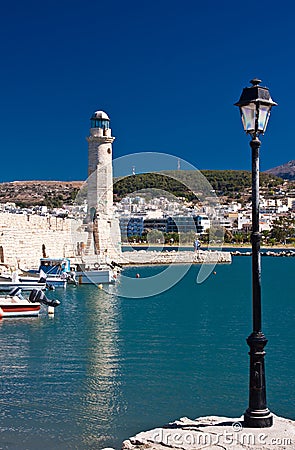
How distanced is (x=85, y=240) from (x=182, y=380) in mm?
19511

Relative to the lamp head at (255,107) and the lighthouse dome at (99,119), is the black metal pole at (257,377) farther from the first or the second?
the lighthouse dome at (99,119)

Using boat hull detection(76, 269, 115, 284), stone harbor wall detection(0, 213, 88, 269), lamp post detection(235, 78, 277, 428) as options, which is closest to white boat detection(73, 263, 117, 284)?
boat hull detection(76, 269, 115, 284)

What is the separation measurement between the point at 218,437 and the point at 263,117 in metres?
2.13

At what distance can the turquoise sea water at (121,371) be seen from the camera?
603 centimetres

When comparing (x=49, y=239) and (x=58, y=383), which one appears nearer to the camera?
(x=58, y=383)

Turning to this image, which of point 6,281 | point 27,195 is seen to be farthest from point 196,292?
point 27,195

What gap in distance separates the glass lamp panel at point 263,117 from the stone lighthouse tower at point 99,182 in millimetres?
22918

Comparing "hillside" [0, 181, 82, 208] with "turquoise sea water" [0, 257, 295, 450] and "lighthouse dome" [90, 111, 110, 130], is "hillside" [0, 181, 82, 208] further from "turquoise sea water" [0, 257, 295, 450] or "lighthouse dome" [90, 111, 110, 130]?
"turquoise sea water" [0, 257, 295, 450]

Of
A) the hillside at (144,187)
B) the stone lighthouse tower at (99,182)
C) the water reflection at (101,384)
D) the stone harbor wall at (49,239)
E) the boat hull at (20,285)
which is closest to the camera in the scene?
the water reflection at (101,384)

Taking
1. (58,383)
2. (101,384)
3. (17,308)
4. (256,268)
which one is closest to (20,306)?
(17,308)

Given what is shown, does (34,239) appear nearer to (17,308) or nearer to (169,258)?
(17,308)

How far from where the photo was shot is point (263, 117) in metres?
4.05

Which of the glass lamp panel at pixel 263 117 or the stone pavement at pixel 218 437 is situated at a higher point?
the glass lamp panel at pixel 263 117

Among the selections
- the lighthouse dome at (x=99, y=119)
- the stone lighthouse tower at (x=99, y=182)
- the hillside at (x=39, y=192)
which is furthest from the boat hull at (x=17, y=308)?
the hillside at (x=39, y=192)
